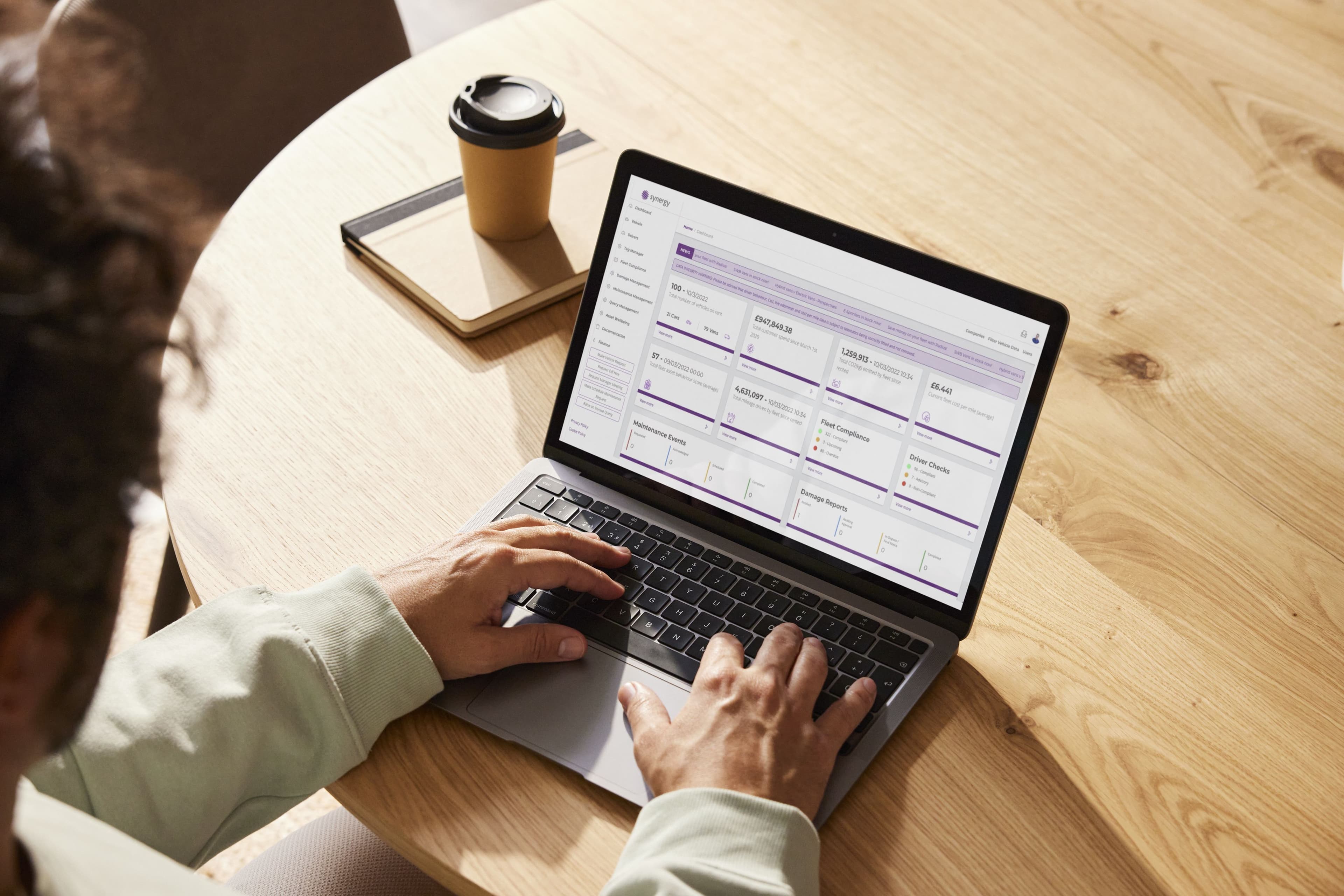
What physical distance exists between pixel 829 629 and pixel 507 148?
0.53m

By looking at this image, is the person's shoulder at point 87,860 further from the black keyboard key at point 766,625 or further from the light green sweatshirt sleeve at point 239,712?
the black keyboard key at point 766,625

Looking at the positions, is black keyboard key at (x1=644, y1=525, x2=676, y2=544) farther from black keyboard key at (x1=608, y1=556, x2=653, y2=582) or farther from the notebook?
the notebook

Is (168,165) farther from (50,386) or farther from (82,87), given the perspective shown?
(50,386)

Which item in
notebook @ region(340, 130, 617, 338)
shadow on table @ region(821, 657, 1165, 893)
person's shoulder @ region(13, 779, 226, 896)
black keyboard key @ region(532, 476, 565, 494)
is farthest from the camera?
notebook @ region(340, 130, 617, 338)

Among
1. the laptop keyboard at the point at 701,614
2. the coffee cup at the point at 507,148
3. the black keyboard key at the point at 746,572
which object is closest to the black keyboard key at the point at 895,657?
Answer: the laptop keyboard at the point at 701,614

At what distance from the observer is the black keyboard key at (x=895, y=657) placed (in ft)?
2.64

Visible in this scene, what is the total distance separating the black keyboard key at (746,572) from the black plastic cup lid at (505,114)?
0.45 m

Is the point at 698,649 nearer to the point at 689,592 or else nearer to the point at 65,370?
the point at 689,592

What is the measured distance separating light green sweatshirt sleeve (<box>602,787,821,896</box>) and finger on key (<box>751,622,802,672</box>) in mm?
108

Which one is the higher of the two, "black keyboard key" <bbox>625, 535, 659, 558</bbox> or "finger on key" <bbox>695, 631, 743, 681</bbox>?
"finger on key" <bbox>695, 631, 743, 681</bbox>

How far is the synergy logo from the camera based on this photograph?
879mm

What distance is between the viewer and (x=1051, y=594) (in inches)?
34.7

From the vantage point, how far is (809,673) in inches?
30.4

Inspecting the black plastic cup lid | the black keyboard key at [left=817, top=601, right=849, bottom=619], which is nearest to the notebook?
the black plastic cup lid
